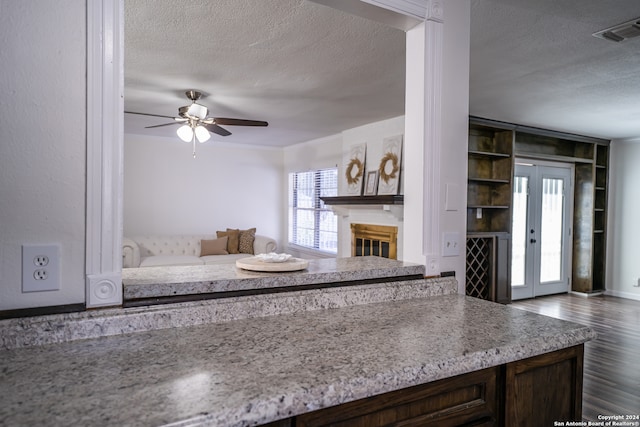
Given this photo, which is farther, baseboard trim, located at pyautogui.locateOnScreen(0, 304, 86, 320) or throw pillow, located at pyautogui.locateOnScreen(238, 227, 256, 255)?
throw pillow, located at pyautogui.locateOnScreen(238, 227, 256, 255)

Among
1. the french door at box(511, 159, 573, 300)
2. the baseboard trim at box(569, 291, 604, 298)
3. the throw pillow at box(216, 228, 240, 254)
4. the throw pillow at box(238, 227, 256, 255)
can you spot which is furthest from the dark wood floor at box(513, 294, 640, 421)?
the throw pillow at box(216, 228, 240, 254)

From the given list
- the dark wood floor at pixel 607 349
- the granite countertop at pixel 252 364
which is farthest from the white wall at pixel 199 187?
the granite countertop at pixel 252 364

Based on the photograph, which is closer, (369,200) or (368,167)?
(369,200)

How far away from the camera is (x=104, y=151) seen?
1.16m

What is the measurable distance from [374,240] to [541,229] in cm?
271

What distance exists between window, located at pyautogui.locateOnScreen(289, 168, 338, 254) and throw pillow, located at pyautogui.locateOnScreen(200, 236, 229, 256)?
1.48m

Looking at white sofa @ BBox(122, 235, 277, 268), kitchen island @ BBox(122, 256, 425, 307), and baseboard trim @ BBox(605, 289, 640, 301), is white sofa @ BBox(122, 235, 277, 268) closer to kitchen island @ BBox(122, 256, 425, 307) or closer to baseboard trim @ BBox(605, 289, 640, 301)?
kitchen island @ BBox(122, 256, 425, 307)

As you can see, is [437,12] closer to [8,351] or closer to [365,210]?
[8,351]

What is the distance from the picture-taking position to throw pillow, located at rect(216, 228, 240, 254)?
21.0ft

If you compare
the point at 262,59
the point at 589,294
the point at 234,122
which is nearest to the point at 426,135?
the point at 262,59

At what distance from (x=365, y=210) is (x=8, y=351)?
4.67 meters

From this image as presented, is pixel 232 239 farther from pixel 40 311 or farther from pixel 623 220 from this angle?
pixel 623 220

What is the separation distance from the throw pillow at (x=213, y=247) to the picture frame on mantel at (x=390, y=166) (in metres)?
2.67

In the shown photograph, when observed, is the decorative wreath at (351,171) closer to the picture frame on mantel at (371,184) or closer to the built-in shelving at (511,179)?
the picture frame on mantel at (371,184)
